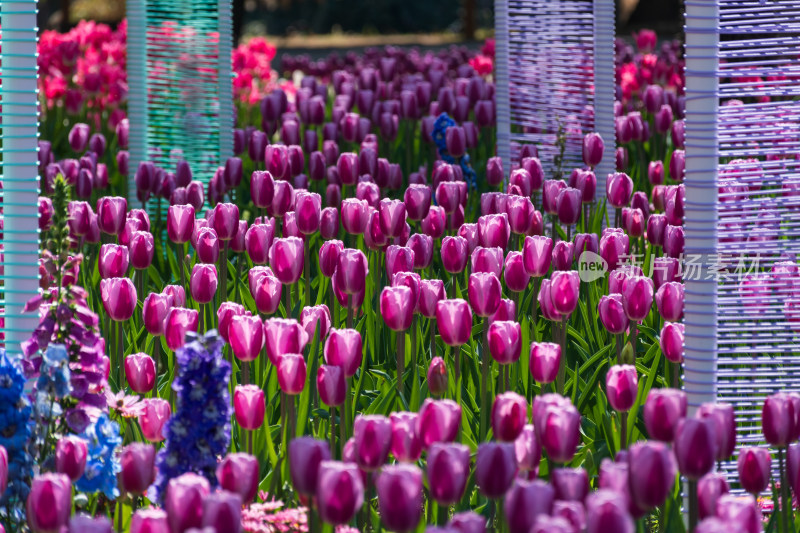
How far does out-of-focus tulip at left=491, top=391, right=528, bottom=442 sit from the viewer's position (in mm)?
2289

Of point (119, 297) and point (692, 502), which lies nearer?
point (692, 502)

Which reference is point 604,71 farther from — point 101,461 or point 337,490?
point 337,490

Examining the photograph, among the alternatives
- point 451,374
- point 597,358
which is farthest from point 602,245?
point 451,374

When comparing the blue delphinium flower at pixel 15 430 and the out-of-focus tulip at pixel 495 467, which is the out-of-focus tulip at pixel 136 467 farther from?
the out-of-focus tulip at pixel 495 467

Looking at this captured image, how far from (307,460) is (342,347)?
69cm

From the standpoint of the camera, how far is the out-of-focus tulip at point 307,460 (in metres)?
2.08

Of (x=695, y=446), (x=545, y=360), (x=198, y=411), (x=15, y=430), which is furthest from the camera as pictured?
(x=545, y=360)

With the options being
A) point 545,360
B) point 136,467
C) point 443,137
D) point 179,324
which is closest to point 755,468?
point 545,360

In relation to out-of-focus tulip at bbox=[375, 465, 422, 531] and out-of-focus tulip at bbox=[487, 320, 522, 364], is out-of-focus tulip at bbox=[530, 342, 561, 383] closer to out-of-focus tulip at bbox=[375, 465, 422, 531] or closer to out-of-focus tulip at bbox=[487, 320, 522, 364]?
out-of-focus tulip at bbox=[487, 320, 522, 364]

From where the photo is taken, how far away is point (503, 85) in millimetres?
6379

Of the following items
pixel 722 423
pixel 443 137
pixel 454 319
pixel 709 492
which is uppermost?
pixel 443 137

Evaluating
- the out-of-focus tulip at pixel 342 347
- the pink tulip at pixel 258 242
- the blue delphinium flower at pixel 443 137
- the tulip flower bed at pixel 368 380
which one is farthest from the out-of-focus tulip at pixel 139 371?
the blue delphinium flower at pixel 443 137

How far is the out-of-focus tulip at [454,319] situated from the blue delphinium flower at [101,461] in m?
0.90

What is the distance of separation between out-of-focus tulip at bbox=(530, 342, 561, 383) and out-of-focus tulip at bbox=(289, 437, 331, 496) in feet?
2.93
